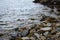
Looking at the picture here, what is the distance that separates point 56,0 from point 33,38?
97.3 ft

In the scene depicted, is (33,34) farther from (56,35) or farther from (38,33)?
(56,35)

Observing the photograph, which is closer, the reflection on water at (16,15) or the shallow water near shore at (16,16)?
the shallow water near shore at (16,16)

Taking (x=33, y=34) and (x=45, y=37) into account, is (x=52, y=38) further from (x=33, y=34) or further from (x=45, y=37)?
(x=33, y=34)

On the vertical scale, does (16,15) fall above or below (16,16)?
below

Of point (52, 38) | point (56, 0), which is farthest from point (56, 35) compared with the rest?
point (56, 0)

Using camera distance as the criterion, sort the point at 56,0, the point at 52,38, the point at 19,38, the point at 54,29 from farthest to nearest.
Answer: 1. the point at 56,0
2. the point at 54,29
3. the point at 19,38
4. the point at 52,38

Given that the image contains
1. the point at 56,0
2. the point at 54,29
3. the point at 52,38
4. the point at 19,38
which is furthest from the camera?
the point at 56,0

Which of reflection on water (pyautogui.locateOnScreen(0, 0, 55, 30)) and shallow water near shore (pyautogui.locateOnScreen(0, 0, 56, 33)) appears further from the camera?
reflection on water (pyautogui.locateOnScreen(0, 0, 55, 30))

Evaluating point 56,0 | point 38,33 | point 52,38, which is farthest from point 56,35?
point 56,0

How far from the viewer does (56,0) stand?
4175cm

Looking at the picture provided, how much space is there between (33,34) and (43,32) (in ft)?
2.57

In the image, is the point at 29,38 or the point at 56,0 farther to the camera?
the point at 56,0

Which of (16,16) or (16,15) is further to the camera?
(16,15)

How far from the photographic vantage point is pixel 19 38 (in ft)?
44.4
